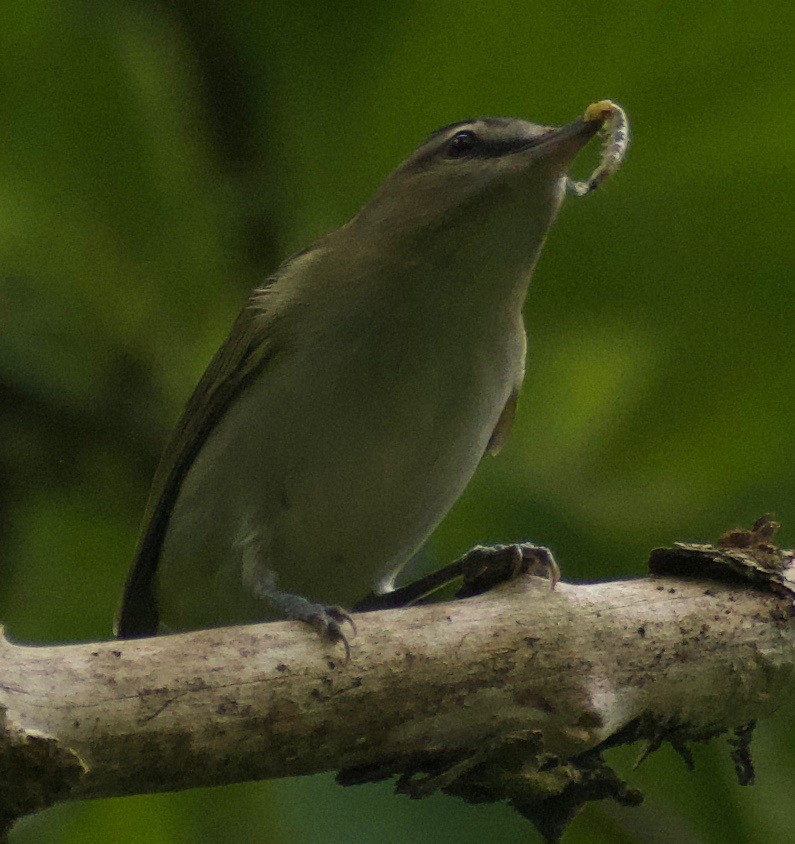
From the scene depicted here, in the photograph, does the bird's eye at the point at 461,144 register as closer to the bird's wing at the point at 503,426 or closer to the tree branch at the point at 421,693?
the bird's wing at the point at 503,426

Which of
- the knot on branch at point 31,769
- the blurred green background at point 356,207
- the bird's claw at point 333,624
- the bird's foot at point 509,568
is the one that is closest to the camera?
the knot on branch at point 31,769

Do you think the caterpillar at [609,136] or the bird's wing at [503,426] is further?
the bird's wing at [503,426]

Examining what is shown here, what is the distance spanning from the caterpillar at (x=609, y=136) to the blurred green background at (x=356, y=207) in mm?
82

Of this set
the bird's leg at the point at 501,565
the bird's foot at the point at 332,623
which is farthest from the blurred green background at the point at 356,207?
the bird's foot at the point at 332,623

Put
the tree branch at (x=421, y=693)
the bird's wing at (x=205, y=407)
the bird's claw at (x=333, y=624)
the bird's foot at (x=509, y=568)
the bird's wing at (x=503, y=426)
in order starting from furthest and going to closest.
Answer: the bird's wing at (x=503, y=426), the bird's wing at (x=205, y=407), the bird's foot at (x=509, y=568), the bird's claw at (x=333, y=624), the tree branch at (x=421, y=693)

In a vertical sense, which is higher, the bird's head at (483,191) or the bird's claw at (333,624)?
the bird's head at (483,191)

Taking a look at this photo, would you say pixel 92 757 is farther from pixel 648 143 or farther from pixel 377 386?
pixel 648 143

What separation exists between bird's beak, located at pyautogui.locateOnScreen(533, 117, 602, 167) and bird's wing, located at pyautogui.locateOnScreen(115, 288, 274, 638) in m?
0.84

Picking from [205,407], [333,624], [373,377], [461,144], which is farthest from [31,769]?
[461,144]

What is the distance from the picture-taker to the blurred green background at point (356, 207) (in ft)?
10.8

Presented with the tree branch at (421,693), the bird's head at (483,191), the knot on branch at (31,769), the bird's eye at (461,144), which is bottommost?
the tree branch at (421,693)

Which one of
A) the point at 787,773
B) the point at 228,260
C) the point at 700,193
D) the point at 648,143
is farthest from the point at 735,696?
the point at 228,260

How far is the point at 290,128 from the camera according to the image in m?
3.44

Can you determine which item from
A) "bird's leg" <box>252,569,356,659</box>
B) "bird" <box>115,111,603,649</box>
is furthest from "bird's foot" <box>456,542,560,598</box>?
"bird" <box>115,111,603,649</box>
